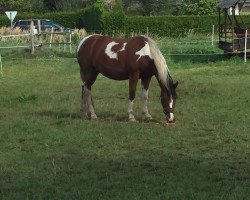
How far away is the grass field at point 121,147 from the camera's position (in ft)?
20.3

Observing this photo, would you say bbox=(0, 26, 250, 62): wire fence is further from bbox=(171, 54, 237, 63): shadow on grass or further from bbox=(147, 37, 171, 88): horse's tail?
bbox=(147, 37, 171, 88): horse's tail

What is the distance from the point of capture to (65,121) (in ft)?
34.1

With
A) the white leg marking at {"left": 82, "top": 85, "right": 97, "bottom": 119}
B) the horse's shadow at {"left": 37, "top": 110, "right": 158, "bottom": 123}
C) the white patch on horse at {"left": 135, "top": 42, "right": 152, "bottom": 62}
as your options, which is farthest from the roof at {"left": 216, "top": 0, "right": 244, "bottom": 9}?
the white leg marking at {"left": 82, "top": 85, "right": 97, "bottom": 119}

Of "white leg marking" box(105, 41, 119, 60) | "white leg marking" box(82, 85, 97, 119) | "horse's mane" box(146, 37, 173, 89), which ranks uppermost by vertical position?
"white leg marking" box(105, 41, 119, 60)

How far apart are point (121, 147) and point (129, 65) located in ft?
8.48

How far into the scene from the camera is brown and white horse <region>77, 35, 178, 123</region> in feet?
33.6

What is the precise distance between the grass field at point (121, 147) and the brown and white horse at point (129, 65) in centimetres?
39

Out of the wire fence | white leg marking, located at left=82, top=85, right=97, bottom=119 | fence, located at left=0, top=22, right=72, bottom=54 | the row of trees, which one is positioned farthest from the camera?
the row of trees

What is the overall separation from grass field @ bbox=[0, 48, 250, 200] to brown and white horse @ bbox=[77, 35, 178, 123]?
1.28 ft

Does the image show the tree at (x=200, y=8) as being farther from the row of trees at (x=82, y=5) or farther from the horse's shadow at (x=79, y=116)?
the horse's shadow at (x=79, y=116)

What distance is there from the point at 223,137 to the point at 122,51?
2742 millimetres

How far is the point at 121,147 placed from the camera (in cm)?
830

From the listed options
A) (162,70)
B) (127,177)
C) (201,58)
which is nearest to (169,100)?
(162,70)

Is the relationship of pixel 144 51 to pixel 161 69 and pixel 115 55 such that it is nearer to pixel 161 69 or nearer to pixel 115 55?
pixel 161 69
